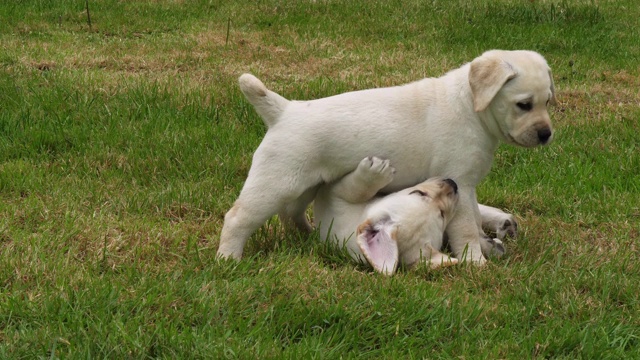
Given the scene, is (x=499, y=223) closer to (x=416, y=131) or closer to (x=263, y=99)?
(x=416, y=131)

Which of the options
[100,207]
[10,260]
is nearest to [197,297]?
[10,260]

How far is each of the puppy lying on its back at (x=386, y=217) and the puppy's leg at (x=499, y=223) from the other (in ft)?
1.80

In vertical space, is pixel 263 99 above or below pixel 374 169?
above

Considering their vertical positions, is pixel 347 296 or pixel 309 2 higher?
pixel 347 296

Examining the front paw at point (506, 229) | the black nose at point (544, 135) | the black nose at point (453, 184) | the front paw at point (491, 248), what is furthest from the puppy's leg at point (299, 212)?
the black nose at point (544, 135)

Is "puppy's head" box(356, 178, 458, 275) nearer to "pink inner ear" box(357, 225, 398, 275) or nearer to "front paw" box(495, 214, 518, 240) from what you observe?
"pink inner ear" box(357, 225, 398, 275)

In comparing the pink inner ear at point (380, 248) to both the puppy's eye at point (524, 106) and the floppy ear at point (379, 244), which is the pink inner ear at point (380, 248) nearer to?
the floppy ear at point (379, 244)

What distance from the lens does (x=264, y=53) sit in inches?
335

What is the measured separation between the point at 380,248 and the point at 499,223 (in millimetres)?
1006

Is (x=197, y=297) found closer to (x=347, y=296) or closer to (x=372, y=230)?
(x=347, y=296)

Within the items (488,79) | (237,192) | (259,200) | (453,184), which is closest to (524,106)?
(488,79)

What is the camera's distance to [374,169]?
4.27 meters

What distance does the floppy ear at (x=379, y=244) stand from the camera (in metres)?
4.04

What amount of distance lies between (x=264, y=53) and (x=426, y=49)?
1576mm
